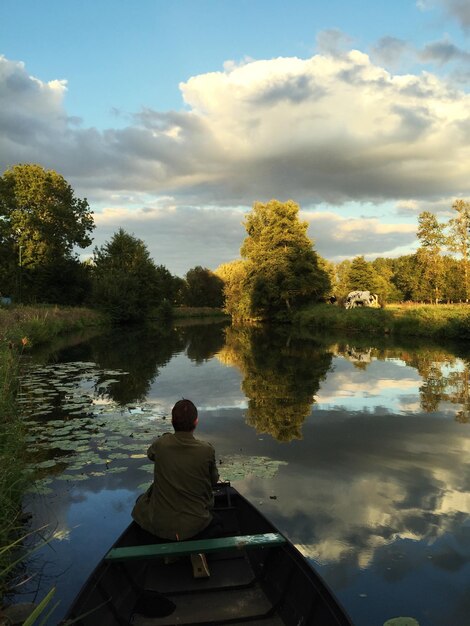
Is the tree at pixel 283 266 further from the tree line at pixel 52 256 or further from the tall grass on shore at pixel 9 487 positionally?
the tall grass on shore at pixel 9 487

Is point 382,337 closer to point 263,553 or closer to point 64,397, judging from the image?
point 64,397

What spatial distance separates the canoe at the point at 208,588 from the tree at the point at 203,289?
90049 millimetres

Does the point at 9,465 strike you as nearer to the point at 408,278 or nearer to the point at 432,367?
the point at 432,367

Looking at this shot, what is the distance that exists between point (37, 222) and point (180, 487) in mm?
51195

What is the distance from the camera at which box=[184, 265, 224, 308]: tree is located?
9412 centimetres

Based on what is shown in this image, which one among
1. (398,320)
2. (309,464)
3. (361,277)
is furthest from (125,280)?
(309,464)

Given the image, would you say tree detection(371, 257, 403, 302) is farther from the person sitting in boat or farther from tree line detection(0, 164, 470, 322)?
the person sitting in boat

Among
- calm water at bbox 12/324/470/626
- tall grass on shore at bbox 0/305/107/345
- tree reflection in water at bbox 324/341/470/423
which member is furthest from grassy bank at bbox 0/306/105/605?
tree reflection in water at bbox 324/341/470/423

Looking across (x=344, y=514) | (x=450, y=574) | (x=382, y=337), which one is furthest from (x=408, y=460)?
(x=382, y=337)

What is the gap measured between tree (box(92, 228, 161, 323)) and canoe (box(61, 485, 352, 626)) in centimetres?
4552

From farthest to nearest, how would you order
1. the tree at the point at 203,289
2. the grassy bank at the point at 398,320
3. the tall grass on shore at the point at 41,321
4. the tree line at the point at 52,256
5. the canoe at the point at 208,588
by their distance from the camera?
the tree at the point at 203,289, the tree line at the point at 52,256, the grassy bank at the point at 398,320, the tall grass on shore at the point at 41,321, the canoe at the point at 208,588

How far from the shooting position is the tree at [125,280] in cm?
4862

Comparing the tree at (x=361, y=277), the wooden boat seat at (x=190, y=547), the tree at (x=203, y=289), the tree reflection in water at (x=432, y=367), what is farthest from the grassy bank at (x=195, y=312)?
the wooden boat seat at (x=190, y=547)

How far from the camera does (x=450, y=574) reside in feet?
15.1
